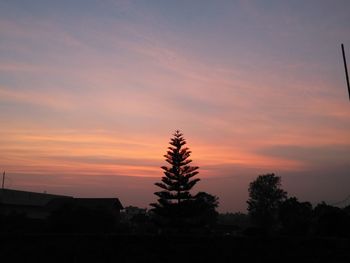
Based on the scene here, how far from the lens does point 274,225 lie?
7125 centimetres

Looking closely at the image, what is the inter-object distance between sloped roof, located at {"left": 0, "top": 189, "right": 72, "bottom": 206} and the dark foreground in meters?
41.8

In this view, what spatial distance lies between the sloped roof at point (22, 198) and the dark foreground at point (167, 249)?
41.8 m

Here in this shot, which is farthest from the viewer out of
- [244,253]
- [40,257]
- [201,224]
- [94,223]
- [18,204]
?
A: [18,204]

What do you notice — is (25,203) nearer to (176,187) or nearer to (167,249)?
(176,187)

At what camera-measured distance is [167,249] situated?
38.4 feet

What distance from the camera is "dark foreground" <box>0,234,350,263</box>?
11180 mm

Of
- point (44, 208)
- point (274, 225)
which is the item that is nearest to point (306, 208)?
point (274, 225)

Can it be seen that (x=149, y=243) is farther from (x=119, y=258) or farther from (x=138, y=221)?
(x=138, y=221)

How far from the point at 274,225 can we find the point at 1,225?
167 ft

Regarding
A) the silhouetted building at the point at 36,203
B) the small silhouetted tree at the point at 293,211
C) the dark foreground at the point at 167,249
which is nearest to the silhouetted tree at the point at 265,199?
the small silhouetted tree at the point at 293,211

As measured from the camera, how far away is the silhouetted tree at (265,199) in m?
71.9

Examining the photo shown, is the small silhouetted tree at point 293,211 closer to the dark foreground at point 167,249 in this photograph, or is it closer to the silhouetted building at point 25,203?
the silhouetted building at point 25,203

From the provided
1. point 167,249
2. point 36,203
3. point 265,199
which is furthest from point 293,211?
point 167,249

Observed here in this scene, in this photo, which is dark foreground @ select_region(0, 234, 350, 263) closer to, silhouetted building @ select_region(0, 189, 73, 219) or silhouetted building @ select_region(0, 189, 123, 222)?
silhouetted building @ select_region(0, 189, 123, 222)
